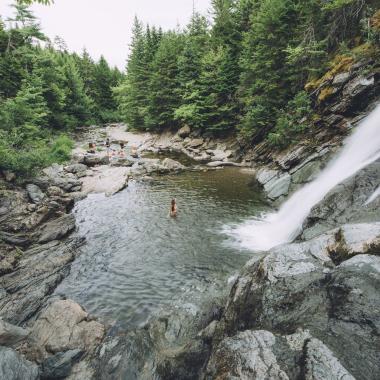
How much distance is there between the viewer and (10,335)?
607 centimetres

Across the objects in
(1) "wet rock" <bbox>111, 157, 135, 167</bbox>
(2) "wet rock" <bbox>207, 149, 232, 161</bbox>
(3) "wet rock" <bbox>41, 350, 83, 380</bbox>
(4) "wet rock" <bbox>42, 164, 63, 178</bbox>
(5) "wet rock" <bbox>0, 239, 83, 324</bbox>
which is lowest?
(3) "wet rock" <bbox>41, 350, 83, 380</bbox>

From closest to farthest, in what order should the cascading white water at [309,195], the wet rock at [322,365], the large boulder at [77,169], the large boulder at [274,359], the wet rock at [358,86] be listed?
the wet rock at [322,365], the large boulder at [274,359], the cascading white water at [309,195], the wet rock at [358,86], the large boulder at [77,169]

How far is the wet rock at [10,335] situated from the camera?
5.92 metres

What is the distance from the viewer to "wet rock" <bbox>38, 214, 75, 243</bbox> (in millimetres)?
11492

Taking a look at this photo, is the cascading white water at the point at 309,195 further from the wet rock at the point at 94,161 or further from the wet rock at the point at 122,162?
the wet rock at the point at 94,161

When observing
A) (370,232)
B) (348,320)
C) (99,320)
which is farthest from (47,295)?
(370,232)

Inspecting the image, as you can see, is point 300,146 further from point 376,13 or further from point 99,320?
point 99,320

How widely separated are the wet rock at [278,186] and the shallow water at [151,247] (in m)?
0.78

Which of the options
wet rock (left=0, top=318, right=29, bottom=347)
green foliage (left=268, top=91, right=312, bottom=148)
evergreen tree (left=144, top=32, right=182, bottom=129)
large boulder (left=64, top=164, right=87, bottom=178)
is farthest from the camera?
evergreen tree (left=144, top=32, right=182, bottom=129)

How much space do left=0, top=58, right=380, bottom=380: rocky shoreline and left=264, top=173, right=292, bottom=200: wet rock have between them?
10.1ft

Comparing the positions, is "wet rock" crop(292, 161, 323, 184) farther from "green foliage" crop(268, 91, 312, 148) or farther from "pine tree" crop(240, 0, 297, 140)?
"pine tree" crop(240, 0, 297, 140)

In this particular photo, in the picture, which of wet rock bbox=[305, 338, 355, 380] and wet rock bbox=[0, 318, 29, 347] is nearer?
wet rock bbox=[305, 338, 355, 380]

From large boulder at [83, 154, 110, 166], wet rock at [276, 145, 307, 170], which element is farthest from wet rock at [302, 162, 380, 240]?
large boulder at [83, 154, 110, 166]

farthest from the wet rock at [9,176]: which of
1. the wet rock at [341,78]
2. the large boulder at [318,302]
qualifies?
the wet rock at [341,78]
